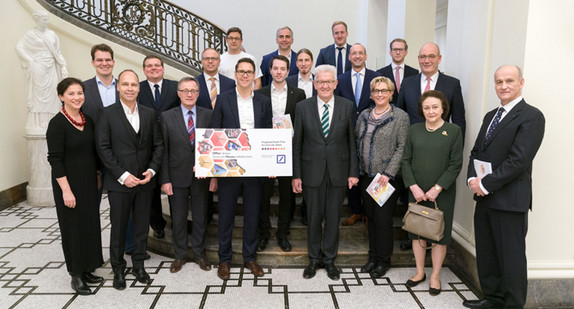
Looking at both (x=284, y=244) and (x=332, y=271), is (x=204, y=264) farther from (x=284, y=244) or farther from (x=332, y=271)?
(x=332, y=271)

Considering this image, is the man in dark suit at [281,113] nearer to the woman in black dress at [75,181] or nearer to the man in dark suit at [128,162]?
the man in dark suit at [128,162]

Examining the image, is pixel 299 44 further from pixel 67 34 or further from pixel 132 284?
pixel 132 284

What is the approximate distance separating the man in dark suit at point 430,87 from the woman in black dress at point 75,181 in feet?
9.27

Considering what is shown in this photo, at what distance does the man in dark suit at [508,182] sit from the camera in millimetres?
2615

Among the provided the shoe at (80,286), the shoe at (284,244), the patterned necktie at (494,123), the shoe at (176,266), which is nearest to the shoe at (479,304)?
the patterned necktie at (494,123)

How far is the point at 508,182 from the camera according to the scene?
267cm

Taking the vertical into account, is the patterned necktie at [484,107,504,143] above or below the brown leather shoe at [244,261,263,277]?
above

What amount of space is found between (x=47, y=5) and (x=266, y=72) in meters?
4.61

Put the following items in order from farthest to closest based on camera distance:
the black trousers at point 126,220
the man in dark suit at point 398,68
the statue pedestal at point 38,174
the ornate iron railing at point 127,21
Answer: the ornate iron railing at point 127,21 < the statue pedestal at point 38,174 < the man in dark suit at point 398,68 < the black trousers at point 126,220

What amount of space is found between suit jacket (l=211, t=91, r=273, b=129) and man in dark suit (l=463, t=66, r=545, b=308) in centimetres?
178

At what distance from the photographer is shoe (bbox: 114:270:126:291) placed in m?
3.25

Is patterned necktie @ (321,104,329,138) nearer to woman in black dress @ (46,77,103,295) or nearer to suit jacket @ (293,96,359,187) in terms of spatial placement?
suit jacket @ (293,96,359,187)

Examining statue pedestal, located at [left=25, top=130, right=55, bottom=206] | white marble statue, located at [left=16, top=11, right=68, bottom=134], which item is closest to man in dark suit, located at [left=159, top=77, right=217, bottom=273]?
statue pedestal, located at [left=25, top=130, right=55, bottom=206]

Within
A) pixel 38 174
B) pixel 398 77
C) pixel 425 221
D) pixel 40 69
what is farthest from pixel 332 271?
pixel 40 69
